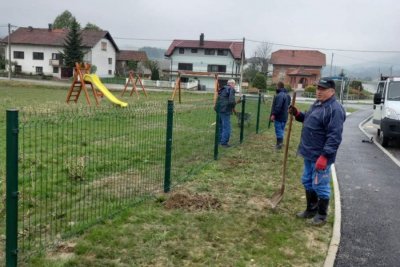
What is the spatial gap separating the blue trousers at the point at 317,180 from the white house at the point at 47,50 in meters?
59.7

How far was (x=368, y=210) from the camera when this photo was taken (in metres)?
6.31

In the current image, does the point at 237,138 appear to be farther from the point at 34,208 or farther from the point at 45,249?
the point at 45,249

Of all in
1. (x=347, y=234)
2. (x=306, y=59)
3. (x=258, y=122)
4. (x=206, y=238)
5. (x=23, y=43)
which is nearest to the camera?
(x=206, y=238)

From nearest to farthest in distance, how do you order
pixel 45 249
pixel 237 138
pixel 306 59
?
pixel 45 249 < pixel 237 138 < pixel 306 59

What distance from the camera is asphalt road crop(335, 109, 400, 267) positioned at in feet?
15.3

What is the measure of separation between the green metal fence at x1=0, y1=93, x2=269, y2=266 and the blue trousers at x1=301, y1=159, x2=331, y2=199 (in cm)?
200

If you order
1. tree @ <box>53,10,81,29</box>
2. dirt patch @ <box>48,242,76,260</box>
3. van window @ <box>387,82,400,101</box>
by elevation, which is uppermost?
tree @ <box>53,10,81,29</box>

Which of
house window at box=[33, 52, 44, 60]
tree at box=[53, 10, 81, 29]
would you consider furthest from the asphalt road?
tree at box=[53, 10, 81, 29]

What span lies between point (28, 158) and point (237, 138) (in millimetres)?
5696

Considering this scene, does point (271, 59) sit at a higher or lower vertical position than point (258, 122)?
higher

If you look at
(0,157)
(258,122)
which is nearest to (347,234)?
(0,157)

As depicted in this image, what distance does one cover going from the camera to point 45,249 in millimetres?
4160

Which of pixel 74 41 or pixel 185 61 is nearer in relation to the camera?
pixel 74 41

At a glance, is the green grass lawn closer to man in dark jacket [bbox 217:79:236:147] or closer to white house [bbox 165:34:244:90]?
man in dark jacket [bbox 217:79:236:147]
